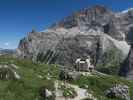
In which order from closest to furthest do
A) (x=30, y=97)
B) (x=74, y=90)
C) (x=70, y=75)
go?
(x=30, y=97) → (x=74, y=90) → (x=70, y=75)

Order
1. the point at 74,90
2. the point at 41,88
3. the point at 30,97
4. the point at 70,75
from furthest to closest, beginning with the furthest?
the point at 70,75 < the point at 74,90 < the point at 41,88 < the point at 30,97

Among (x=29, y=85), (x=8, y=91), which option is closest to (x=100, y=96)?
(x=29, y=85)

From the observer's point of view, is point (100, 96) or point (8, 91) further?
point (100, 96)

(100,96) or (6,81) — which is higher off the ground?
(6,81)

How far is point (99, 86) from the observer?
136ft

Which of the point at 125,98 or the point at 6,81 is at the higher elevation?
the point at 6,81

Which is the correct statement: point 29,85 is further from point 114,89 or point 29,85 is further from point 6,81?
point 114,89

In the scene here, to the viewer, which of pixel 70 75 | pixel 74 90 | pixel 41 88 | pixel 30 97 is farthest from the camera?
pixel 70 75

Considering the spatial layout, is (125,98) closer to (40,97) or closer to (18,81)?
(40,97)

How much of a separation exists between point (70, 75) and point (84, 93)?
23.6 feet

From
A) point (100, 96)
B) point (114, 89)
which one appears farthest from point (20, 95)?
point (114, 89)

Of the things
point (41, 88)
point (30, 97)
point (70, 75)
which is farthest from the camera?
point (70, 75)

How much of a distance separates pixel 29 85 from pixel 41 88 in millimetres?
2057

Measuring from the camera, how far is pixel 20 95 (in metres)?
29.0
